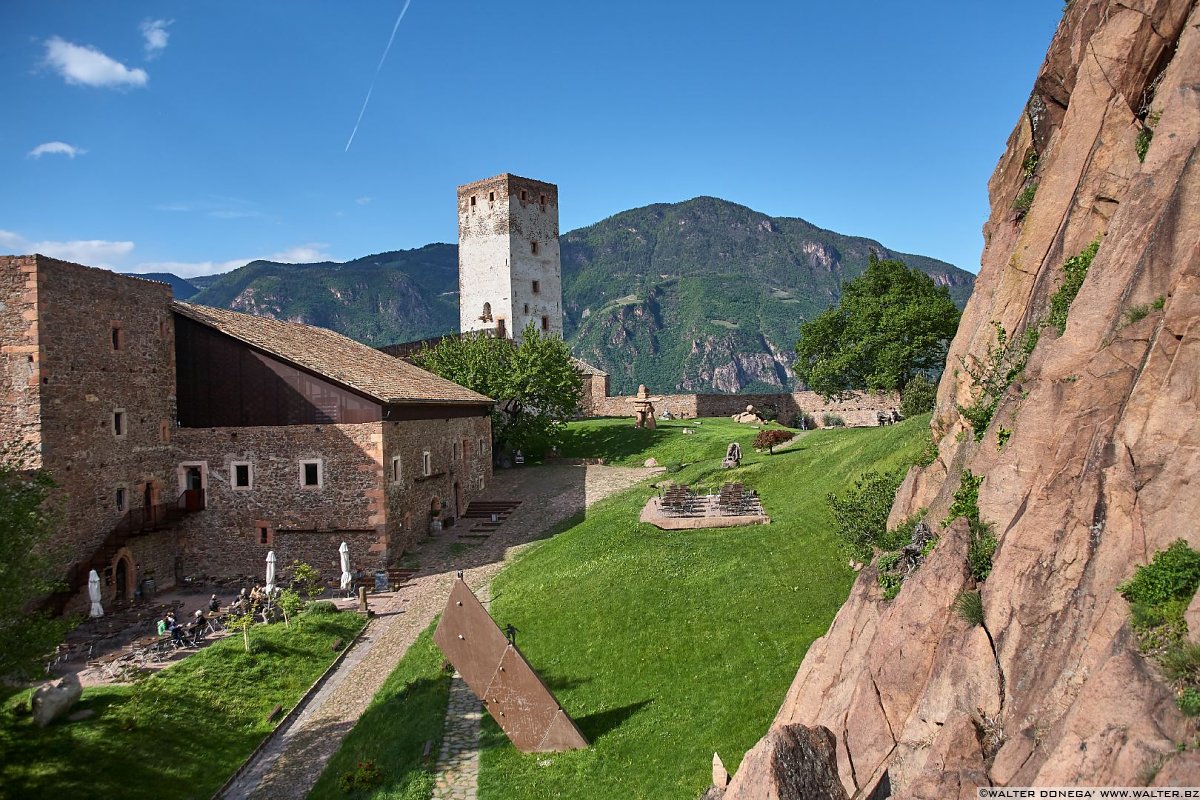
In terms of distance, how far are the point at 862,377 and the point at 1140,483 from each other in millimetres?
43081

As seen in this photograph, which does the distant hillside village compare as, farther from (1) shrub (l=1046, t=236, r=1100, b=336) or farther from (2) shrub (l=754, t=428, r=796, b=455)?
(1) shrub (l=1046, t=236, r=1100, b=336)

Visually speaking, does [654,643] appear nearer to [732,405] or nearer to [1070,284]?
[1070,284]

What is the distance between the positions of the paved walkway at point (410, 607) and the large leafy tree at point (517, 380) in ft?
8.66

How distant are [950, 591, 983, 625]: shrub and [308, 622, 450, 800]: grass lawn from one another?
9.06 m

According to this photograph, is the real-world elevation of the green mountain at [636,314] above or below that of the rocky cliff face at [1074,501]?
above

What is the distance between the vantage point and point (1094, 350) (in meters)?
8.17

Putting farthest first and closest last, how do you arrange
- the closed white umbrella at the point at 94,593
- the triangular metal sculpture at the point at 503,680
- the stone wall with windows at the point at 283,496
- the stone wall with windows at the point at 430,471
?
the stone wall with windows at the point at 430,471
the stone wall with windows at the point at 283,496
the closed white umbrella at the point at 94,593
the triangular metal sculpture at the point at 503,680

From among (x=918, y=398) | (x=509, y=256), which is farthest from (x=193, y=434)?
(x=509, y=256)

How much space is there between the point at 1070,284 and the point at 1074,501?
3572 mm

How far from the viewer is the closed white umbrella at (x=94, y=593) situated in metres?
22.8

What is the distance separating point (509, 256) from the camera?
61031 mm

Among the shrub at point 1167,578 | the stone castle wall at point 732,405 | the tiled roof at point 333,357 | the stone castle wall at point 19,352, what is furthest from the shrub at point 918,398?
the stone castle wall at point 19,352

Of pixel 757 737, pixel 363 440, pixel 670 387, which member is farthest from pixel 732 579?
pixel 670 387

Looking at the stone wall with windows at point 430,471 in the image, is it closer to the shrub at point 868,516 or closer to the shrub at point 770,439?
the shrub at point 770,439
